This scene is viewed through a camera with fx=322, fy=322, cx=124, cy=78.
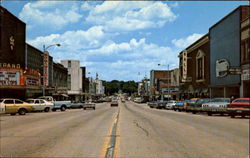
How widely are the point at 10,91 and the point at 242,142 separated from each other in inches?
1426

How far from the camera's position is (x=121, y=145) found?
1138cm

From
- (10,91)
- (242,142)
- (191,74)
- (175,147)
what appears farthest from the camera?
(191,74)

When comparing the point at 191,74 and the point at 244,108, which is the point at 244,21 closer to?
the point at 244,108

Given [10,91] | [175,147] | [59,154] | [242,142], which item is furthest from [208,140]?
[10,91]

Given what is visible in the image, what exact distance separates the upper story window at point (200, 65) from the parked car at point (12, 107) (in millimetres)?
36071

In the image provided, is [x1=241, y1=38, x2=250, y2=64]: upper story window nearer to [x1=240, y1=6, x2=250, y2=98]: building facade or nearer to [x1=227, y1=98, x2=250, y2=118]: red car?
[x1=240, y1=6, x2=250, y2=98]: building facade

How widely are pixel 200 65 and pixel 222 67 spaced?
13.5 m

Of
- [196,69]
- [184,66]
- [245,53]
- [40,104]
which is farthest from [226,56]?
[40,104]

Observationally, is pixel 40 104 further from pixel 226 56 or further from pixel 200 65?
pixel 200 65

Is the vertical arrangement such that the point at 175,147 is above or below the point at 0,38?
below

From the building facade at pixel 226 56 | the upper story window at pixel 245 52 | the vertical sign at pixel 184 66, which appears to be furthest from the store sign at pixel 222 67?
the vertical sign at pixel 184 66

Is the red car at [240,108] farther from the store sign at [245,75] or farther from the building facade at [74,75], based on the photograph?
the building facade at [74,75]

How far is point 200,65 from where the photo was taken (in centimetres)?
6175

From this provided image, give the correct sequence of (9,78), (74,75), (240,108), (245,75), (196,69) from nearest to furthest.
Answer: (240,108) < (9,78) < (245,75) < (196,69) < (74,75)
